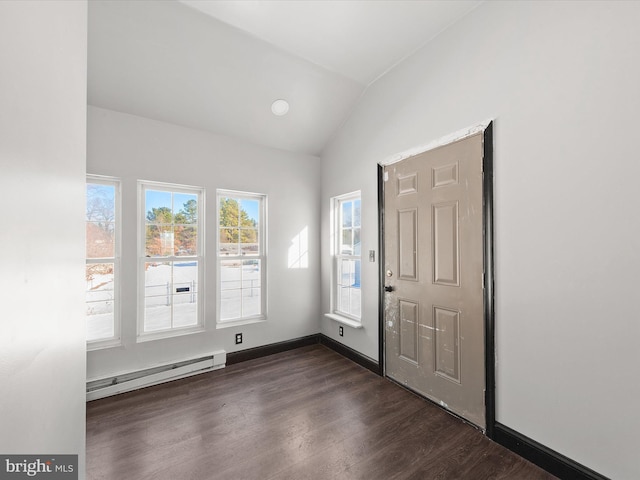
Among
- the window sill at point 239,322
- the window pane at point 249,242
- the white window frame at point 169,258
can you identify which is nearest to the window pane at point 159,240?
the white window frame at point 169,258

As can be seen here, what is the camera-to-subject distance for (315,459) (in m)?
1.64

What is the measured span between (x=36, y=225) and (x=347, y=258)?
296cm

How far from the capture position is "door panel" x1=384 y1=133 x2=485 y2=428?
6.23 feet

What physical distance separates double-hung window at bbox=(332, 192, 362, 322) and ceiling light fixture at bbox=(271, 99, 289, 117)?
113 centimetres

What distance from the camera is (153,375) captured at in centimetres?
246

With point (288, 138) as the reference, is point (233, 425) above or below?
below

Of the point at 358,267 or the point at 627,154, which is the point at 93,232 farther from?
the point at 627,154

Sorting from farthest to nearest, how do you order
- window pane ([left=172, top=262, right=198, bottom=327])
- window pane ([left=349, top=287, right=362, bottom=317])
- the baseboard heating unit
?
window pane ([left=349, top=287, right=362, bottom=317]) → window pane ([left=172, top=262, right=198, bottom=327]) → the baseboard heating unit

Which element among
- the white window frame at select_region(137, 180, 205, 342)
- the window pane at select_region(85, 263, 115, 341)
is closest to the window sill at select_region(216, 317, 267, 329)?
the white window frame at select_region(137, 180, 205, 342)

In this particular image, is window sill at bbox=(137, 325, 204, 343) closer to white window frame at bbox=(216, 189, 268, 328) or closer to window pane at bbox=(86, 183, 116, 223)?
white window frame at bbox=(216, 189, 268, 328)

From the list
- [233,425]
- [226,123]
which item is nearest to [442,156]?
[226,123]

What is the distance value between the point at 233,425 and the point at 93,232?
6.67 feet

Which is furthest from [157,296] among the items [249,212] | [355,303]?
[355,303]

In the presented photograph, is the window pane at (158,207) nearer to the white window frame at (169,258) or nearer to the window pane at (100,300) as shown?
the white window frame at (169,258)
